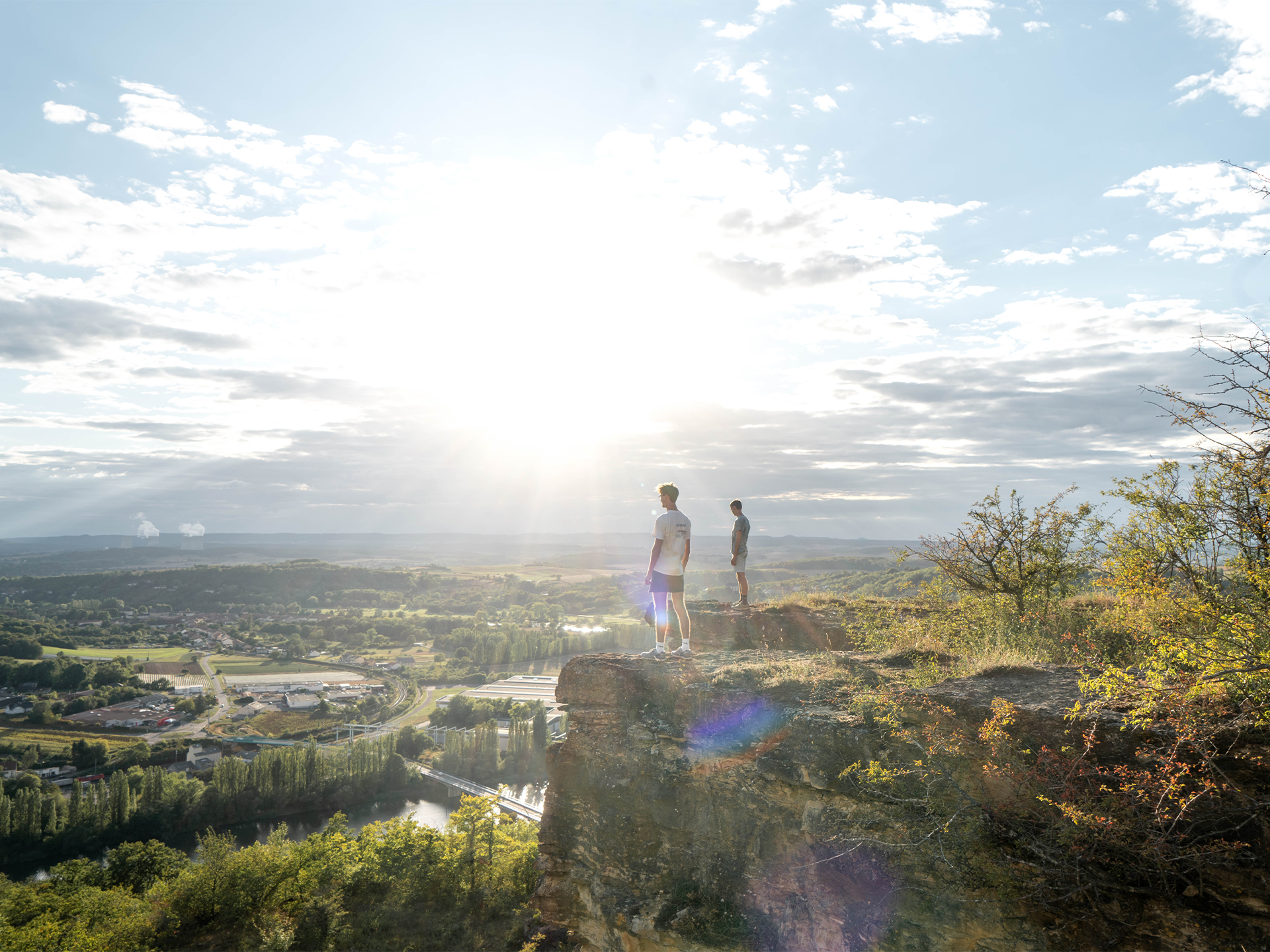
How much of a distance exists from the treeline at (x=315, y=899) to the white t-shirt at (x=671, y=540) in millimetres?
22575

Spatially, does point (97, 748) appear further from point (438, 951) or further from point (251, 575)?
point (251, 575)

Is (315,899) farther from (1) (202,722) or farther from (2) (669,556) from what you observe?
(1) (202,722)

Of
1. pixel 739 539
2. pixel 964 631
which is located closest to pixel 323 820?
pixel 739 539

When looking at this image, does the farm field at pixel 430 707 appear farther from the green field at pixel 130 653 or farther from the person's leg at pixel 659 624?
the person's leg at pixel 659 624

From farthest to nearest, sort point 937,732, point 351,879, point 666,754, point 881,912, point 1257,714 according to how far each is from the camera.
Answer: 1. point 351,879
2. point 666,754
3. point 937,732
4. point 881,912
5. point 1257,714

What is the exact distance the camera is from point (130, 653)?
120m

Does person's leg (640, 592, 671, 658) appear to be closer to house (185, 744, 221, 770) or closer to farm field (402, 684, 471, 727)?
house (185, 744, 221, 770)

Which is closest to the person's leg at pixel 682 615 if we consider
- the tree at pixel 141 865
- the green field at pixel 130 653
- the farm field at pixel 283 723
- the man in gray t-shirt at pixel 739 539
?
the man in gray t-shirt at pixel 739 539

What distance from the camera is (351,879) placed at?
30.0m

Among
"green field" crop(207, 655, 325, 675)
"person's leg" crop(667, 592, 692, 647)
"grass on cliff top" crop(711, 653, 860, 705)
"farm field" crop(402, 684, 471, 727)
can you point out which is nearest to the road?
"green field" crop(207, 655, 325, 675)

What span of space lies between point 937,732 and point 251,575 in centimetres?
23084

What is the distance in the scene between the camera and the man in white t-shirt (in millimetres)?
11688

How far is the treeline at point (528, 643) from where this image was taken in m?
120

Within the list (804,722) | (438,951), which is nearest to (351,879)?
(438,951)
